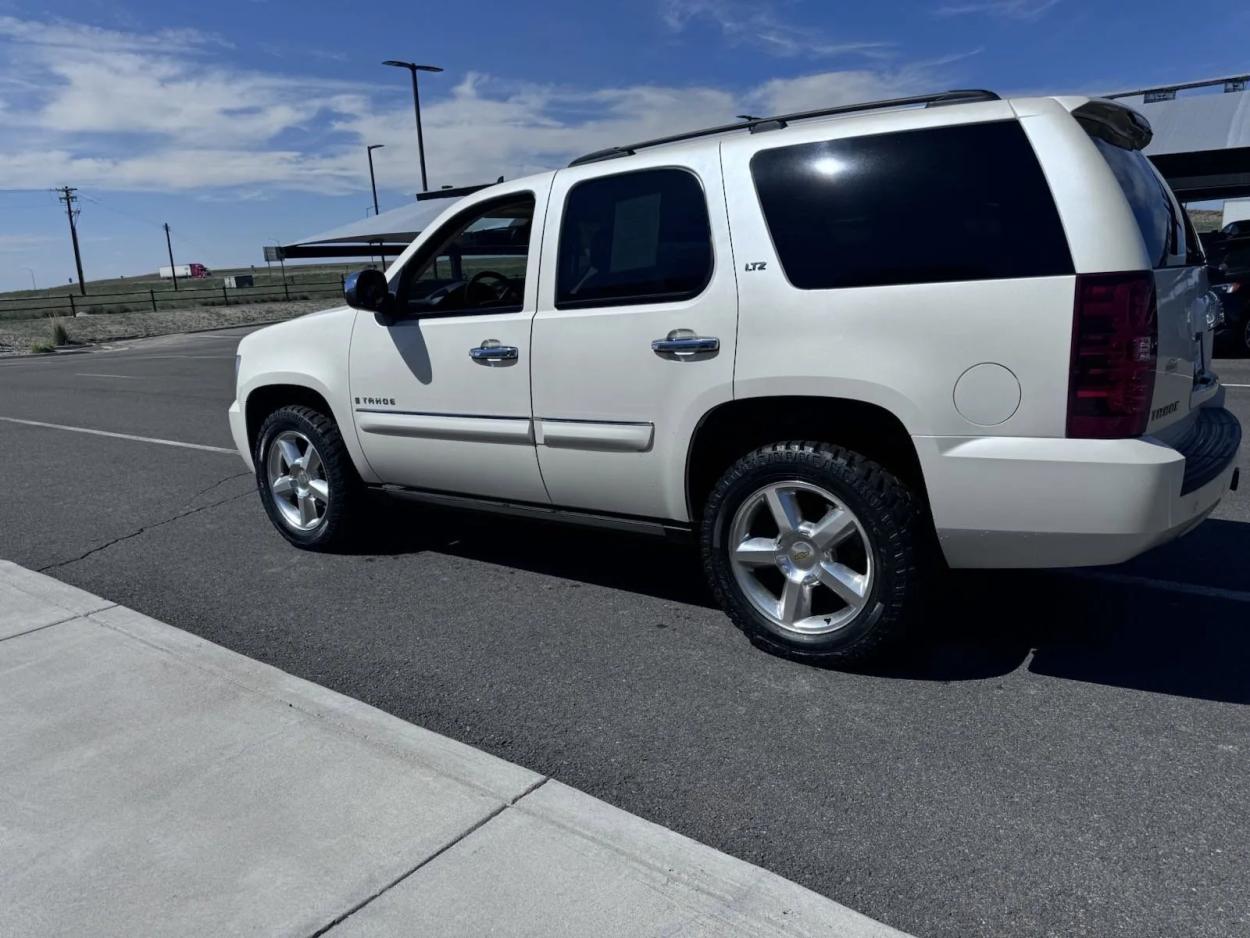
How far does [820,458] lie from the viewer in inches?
141

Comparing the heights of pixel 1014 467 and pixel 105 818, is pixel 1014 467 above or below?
above

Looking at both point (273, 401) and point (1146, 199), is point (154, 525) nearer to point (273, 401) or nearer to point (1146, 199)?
point (273, 401)

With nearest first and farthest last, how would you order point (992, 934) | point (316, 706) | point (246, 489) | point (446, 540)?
point (992, 934), point (316, 706), point (446, 540), point (246, 489)

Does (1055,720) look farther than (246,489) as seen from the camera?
No

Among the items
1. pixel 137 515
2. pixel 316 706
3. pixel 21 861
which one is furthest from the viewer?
pixel 137 515

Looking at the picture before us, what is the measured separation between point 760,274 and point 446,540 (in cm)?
279

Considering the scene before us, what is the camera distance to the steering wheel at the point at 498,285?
4492mm

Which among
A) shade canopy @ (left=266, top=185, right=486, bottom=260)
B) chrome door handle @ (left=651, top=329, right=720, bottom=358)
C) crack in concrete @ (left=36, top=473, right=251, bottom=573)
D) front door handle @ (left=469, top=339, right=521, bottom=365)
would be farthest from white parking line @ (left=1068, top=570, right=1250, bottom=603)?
shade canopy @ (left=266, top=185, right=486, bottom=260)

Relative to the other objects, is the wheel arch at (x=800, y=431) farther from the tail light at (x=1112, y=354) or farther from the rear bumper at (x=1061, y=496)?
the tail light at (x=1112, y=354)

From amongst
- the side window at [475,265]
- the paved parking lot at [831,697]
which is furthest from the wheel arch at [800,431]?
the side window at [475,265]

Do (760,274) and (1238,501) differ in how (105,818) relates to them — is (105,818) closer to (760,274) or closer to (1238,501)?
(760,274)

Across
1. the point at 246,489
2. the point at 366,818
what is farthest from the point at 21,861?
the point at 246,489

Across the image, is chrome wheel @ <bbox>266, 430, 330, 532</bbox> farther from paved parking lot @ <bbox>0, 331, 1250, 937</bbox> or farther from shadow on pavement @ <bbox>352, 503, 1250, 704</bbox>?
shadow on pavement @ <bbox>352, 503, 1250, 704</bbox>

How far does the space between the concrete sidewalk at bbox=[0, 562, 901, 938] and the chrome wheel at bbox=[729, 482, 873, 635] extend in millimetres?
1247
